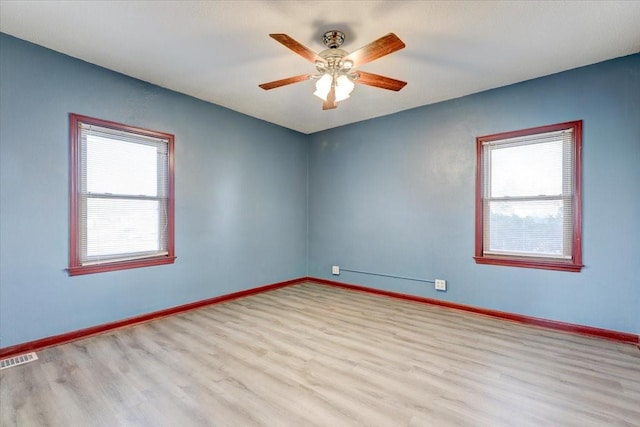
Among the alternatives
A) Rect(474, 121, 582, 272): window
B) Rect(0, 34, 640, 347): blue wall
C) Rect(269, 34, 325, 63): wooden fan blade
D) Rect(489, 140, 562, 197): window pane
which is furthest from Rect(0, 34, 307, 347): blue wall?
Rect(489, 140, 562, 197): window pane

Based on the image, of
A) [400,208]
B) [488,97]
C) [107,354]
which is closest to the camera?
[107,354]

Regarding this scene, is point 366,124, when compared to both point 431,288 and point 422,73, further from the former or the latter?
point 431,288

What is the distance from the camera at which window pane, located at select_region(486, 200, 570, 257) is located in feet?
10.4

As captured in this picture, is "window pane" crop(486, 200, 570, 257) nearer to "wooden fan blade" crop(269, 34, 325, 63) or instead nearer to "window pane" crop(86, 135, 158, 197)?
"wooden fan blade" crop(269, 34, 325, 63)

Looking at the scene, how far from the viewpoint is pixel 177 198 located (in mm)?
3650

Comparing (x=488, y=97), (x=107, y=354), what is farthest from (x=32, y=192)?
(x=488, y=97)

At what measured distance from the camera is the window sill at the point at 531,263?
3.04 metres

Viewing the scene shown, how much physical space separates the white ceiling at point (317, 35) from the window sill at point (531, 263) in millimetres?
1995

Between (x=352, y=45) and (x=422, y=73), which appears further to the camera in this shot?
(x=422, y=73)

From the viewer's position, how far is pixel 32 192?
2.62 metres

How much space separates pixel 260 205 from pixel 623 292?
14.2ft

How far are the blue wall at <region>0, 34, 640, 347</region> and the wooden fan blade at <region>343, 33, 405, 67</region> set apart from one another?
2.12m

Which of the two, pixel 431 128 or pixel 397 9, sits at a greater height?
pixel 397 9

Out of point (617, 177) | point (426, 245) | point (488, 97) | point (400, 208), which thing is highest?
point (488, 97)
